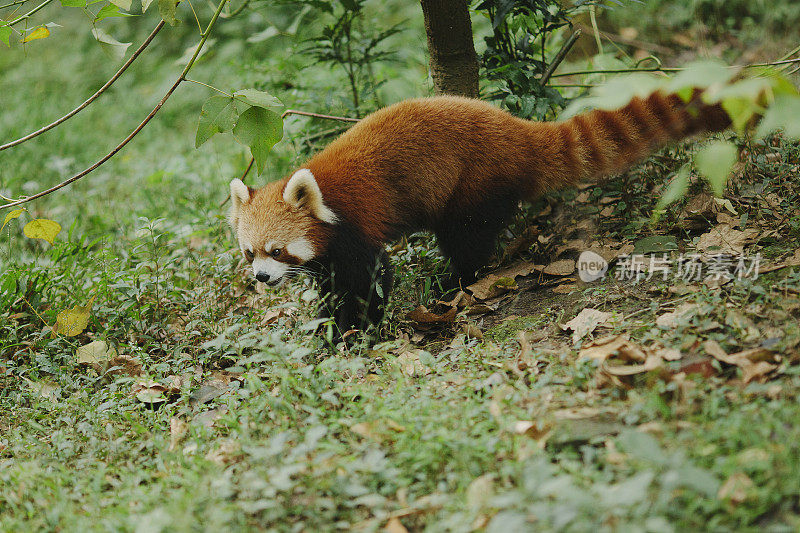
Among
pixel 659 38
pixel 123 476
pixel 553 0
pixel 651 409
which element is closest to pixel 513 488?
pixel 651 409

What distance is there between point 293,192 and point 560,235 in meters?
1.57

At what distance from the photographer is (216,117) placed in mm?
3283

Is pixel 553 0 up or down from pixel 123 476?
up

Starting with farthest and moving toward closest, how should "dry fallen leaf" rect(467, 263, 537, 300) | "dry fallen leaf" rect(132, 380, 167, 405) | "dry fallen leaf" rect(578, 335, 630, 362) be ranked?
"dry fallen leaf" rect(467, 263, 537, 300) → "dry fallen leaf" rect(132, 380, 167, 405) → "dry fallen leaf" rect(578, 335, 630, 362)

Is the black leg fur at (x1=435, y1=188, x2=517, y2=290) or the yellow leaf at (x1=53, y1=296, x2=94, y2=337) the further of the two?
the black leg fur at (x1=435, y1=188, x2=517, y2=290)

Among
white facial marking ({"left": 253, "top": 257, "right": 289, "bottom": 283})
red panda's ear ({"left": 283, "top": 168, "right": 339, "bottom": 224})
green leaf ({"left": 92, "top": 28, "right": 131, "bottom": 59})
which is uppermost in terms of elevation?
green leaf ({"left": 92, "top": 28, "right": 131, "bottom": 59})

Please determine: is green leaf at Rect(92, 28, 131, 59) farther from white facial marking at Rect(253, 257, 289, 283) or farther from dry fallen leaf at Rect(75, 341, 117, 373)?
dry fallen leaf at Rect(75, 341, 117, 373)

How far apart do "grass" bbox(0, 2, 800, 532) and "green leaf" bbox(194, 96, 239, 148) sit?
2.62ft

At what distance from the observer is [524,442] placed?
2.00 metres

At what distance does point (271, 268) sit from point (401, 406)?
1.40m

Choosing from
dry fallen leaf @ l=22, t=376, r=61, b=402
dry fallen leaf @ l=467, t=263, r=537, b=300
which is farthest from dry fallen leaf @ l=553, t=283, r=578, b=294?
dry fallen leaf @ l=22, t=376, r=61, b=402

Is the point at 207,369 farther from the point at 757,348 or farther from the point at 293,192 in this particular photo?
the point at 757,348

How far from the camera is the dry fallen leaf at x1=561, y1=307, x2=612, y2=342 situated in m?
2.72
